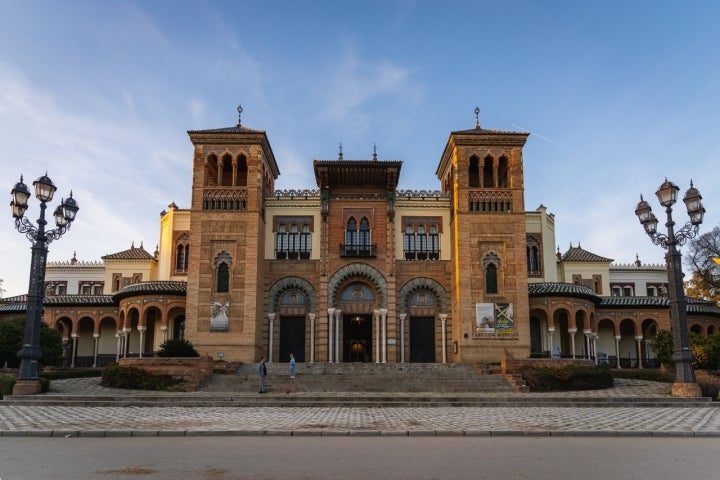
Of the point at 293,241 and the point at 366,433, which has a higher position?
the point at 293,241

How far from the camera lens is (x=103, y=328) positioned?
38812mm

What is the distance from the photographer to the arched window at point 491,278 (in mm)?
32334

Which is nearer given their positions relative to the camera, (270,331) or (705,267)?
(270,331)

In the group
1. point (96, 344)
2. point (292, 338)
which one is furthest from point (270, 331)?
point (96, 344)

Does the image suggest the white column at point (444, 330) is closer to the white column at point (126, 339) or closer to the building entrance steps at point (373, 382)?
the building entrance steps at point (373, 382)

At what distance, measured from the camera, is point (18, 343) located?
2844cm

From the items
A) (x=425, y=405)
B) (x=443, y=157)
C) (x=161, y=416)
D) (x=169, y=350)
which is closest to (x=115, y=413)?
(x=161, y=416)

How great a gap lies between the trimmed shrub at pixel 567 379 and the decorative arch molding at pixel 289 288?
13.3 m

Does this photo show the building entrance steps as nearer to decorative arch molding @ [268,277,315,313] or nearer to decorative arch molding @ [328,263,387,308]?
decorative arch molding @ [268,277,315,313]

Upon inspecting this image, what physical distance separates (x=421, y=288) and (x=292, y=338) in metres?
7.36

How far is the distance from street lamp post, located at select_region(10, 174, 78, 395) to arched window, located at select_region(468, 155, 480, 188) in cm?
2030

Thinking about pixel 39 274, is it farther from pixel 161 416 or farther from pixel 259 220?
pixel 259 220

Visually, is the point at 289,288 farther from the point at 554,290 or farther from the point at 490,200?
the point at 554,290

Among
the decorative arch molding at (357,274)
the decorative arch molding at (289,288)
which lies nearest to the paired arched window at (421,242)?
the decorative arch molding at (357,274)
